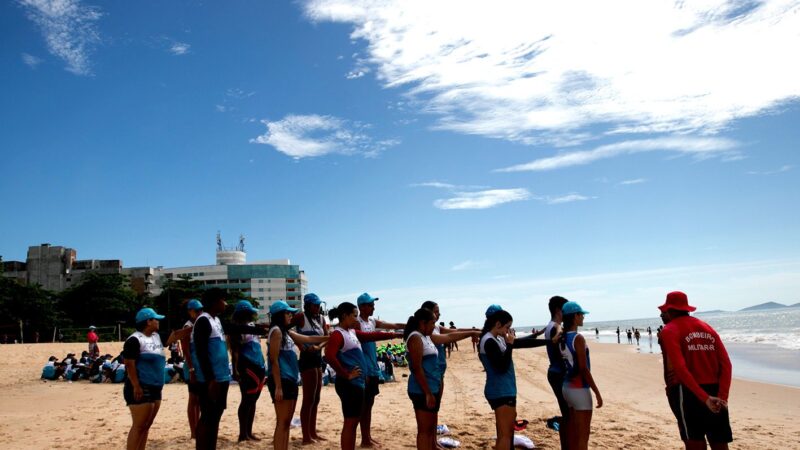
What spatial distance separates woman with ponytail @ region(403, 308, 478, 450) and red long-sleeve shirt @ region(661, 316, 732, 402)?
2359mm

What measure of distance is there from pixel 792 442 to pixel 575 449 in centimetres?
517

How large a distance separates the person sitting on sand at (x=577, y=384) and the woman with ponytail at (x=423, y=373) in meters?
1.41

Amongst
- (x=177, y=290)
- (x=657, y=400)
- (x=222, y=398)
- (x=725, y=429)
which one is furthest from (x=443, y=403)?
(x=177, y=290)

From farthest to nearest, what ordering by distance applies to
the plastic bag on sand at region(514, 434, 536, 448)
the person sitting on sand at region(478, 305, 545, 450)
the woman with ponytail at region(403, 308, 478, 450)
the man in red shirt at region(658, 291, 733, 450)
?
1. the plastic bag on sand at region(514, 434, 536, 448)
2. the woman with ponytail at region(403, 308, 478, 450)
3. the person sitting on sand at region(478, 305, 545, 450)
4. the man in red shirt at region(658, 291, 733, 450)

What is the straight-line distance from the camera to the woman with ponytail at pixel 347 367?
20.3 ft

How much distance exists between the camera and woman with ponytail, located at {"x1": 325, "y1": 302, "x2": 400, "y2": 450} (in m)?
6.19

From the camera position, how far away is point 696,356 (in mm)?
4992

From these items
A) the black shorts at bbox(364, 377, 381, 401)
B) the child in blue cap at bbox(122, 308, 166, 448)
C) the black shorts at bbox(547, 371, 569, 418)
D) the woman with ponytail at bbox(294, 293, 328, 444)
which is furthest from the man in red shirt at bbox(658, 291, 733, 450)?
the child in blue cap at bbox(122, 308, 166, 448)

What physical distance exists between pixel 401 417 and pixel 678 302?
635 centimetres

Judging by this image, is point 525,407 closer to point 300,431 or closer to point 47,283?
point 300,431

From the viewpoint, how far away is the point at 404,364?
21844 mm

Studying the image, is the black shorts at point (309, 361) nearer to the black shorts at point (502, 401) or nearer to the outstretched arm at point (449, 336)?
the outstretched arm at point (449, 336)

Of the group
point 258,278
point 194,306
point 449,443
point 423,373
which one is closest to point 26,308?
point 194,306

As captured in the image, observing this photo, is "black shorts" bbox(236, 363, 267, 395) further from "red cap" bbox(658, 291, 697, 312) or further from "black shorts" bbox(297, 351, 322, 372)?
"red cap" bbox(658, 291, 697, 312)
